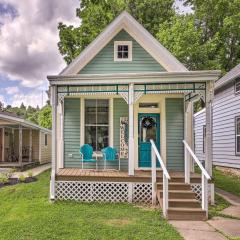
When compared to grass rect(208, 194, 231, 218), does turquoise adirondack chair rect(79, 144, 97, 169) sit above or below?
above

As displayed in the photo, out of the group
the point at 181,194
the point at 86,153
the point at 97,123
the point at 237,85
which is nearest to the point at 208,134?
the point at 181,194

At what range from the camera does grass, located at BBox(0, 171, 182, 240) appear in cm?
589

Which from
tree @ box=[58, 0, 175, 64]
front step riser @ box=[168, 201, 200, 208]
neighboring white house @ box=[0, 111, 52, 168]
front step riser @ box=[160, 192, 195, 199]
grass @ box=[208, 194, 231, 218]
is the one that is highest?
tree @ box=[58, 0, 175, 64]

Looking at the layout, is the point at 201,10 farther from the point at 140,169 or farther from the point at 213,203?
the point at 213,203

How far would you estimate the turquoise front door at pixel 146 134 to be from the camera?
36.7ft

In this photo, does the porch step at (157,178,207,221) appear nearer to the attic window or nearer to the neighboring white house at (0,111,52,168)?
the attic window

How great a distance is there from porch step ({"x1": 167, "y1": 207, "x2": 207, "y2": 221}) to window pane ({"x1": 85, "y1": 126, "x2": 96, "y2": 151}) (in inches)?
180

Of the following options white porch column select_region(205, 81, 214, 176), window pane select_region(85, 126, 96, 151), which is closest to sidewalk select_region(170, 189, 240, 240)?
white porch column select_region(205, 81, 214, 176)

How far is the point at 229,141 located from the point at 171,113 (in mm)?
5855

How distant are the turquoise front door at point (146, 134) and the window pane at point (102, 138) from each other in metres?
1.21

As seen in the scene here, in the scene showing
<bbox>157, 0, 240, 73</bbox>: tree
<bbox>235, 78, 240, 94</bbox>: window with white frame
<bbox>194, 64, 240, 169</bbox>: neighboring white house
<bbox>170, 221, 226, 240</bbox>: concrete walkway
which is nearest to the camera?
<bbox>170, 221, 226, 240</bbox>: concrete walkway

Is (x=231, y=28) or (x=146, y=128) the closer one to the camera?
(x=146, y=128)

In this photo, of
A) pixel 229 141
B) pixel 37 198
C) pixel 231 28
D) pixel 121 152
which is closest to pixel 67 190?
pixel 37 198

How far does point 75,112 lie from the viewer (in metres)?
11.2
